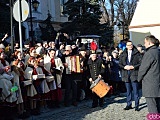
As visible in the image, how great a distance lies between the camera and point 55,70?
1130 cm

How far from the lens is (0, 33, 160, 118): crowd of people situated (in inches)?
373

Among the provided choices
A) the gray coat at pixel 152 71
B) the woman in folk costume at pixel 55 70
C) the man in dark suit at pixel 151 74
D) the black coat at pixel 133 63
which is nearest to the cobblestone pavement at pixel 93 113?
the woman in folk costume at pixel 55 70

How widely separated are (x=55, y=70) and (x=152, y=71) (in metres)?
3.98

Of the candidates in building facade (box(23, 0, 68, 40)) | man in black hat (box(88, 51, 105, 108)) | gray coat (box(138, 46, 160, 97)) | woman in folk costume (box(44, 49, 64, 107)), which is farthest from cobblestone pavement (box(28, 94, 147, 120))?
building facade (box(23, 0, 68, 40))

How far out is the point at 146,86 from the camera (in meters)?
8.20

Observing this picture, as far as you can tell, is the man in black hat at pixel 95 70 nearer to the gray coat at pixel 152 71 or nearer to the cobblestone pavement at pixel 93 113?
the cobblestone pavement at pixel 93 113

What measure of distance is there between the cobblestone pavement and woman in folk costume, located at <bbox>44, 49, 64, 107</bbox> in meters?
0.42

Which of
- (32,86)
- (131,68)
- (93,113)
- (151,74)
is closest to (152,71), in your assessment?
(151,74)

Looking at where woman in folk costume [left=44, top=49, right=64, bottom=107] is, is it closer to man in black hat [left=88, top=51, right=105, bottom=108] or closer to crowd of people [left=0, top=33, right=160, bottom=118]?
crowd of people [left=0, top=33, right=160, bottom=118]

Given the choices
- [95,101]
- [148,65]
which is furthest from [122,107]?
[148,65]

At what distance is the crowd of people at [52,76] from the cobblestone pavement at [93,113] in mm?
279

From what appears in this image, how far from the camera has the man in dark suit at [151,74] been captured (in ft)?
26.5

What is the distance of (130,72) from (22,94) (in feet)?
10.7

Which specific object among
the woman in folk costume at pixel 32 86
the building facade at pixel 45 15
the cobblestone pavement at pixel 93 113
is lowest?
the cobblestone pavement at pixel 93 113
